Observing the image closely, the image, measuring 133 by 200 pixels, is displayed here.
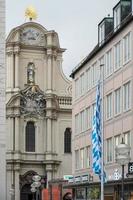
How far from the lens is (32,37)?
322 feet

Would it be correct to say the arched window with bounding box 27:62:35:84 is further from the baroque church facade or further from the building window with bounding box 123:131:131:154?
the building window with bounding box 123:131:131:154

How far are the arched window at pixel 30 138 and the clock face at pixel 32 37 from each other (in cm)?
1113

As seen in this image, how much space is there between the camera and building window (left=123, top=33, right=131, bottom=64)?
46.8 m

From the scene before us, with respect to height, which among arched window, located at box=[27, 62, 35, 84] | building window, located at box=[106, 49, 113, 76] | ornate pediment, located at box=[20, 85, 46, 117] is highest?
arched window, located at box=[27, 62, 35, 84]

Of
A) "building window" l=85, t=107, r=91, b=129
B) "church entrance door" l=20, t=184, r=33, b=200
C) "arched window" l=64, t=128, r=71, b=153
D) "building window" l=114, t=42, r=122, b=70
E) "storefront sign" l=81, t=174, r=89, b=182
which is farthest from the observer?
"arched window" l=64, t=128, r=71, b=153

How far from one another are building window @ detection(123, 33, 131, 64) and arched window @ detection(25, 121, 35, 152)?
50.3 metres

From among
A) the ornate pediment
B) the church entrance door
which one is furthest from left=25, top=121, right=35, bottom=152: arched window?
the church entrance door

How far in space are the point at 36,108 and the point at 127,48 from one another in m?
Answer: 50.6

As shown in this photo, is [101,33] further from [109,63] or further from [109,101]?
[109,101]

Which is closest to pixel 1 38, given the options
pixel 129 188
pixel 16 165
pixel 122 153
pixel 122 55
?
pixel 122 55

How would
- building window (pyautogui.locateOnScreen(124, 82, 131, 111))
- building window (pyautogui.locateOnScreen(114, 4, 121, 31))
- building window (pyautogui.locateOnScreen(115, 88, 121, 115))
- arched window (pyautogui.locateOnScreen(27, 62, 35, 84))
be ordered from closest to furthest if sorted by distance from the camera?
1. building window (pyautogui.locateOnScreen(124, 82, 131, 111))
2. building window (pyautogui.locateOnScreen(115, 88, 121, 115))
3. building window (pyautogui.locateOnScreen(114, 4, 121, 31))
4. arched window (pyautogui.locateOnScreen(27, 62, 35, 84))

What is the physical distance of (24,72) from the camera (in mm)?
98125

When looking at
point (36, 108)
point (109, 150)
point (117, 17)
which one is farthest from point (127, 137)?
point (36, 108)

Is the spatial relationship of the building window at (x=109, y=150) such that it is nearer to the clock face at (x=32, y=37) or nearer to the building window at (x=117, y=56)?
the building window at (x=117, y=56)
